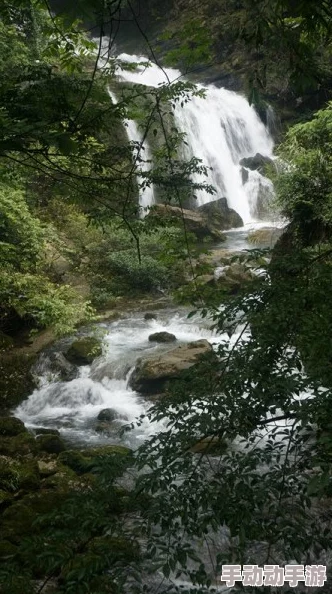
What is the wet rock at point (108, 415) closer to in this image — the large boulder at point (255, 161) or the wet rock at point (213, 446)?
the wet rock at point (213, 446)

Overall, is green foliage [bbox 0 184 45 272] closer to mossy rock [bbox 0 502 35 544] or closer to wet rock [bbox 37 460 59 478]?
wet rock [bbox 37 460 59 478]

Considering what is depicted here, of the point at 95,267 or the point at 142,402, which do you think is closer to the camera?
the point at 142,402

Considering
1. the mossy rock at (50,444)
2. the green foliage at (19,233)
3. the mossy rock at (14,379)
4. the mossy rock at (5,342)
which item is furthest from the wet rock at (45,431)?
the green foliage at (19,233)

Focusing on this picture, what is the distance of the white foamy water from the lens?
7.54 metres

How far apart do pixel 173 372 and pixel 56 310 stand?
8.04ft

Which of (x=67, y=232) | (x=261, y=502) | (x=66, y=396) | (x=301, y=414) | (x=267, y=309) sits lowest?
(x=66, y=396)

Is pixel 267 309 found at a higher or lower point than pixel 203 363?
higher

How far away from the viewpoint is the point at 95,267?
1404 cm

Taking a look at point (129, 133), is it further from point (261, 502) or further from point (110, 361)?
point (261, 502)


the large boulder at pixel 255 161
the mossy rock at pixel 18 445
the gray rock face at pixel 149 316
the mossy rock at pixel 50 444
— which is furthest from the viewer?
the large boulder at pixel 255 161

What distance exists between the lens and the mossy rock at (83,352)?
938 centimetres

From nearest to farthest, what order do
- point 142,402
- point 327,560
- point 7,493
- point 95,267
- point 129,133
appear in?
point 327,560 < point 7,493 < point 142,402 < point 95,267 < point 129,133

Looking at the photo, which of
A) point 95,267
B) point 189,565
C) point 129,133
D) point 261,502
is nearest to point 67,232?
point 95,267

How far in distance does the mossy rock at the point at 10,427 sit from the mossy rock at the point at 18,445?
253 mm
